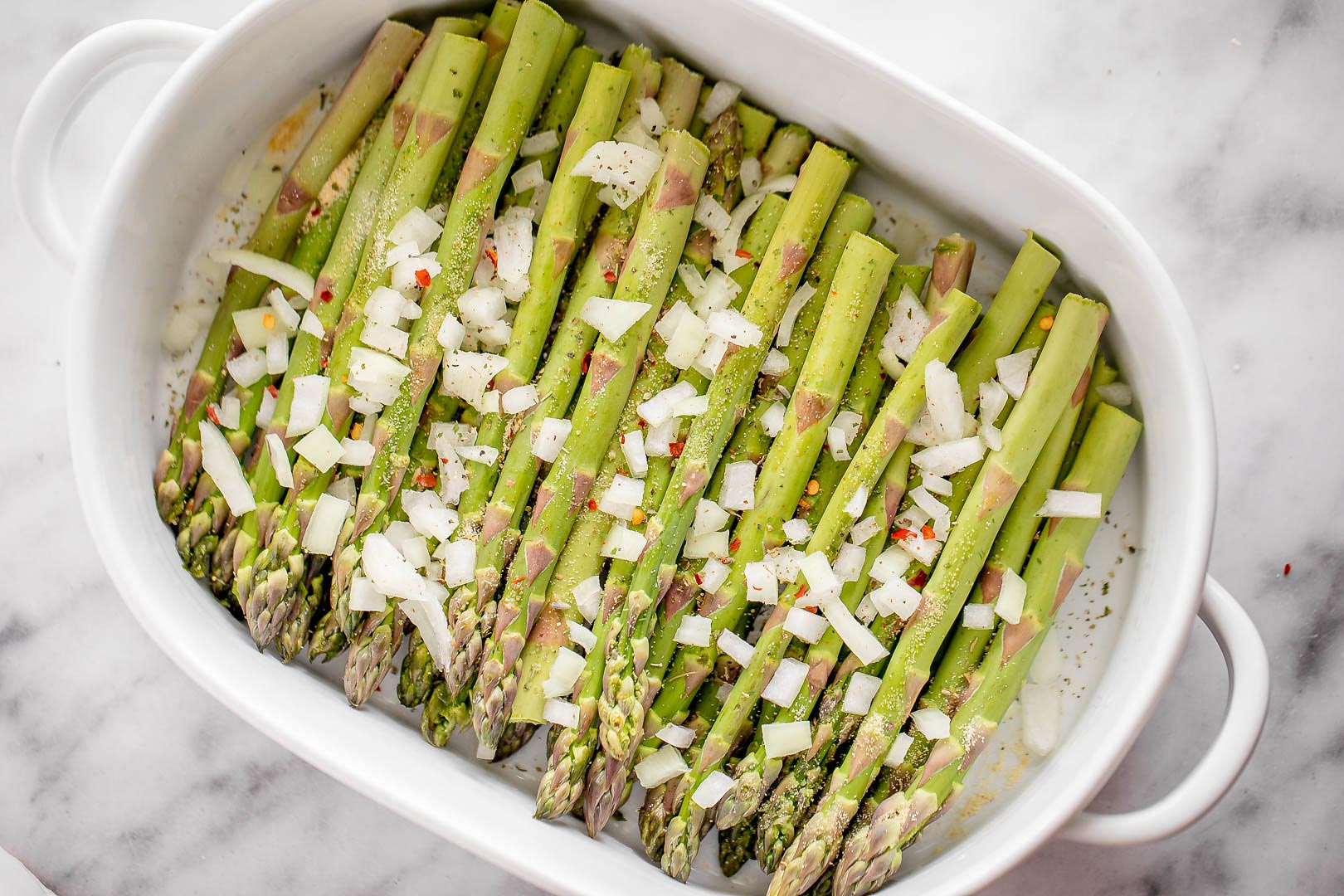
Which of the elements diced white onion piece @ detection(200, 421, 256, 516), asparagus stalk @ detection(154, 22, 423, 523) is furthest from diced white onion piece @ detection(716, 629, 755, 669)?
asparagus stalk @ detection(154, 22, 423, 523)

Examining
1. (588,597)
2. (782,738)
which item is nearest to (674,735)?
(782,738)

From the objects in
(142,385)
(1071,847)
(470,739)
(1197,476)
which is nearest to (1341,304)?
(1197,476)

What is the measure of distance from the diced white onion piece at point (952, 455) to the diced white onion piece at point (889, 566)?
0.17 meters

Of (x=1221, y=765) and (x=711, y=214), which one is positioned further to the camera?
(x=711, y=214)

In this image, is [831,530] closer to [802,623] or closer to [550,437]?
[802,623]

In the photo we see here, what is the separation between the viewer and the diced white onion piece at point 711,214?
168 cm

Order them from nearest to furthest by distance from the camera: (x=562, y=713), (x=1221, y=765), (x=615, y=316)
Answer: (x=1221, y=765) → (x=615, y=316) → (x=562, y=713)

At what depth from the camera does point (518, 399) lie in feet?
5.41

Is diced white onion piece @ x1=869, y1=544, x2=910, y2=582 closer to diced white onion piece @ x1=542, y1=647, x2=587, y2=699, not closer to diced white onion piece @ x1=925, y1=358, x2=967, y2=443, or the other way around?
diced white onion piece @ x1=925, y1=358, x2=967, y2=443

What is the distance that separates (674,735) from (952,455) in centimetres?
76

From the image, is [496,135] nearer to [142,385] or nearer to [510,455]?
[510,455]

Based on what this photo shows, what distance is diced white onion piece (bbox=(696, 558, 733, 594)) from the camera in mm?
1674

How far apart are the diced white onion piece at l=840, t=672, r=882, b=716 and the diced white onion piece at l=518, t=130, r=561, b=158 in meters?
1.18

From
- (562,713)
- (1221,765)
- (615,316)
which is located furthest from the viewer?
(562,713)
